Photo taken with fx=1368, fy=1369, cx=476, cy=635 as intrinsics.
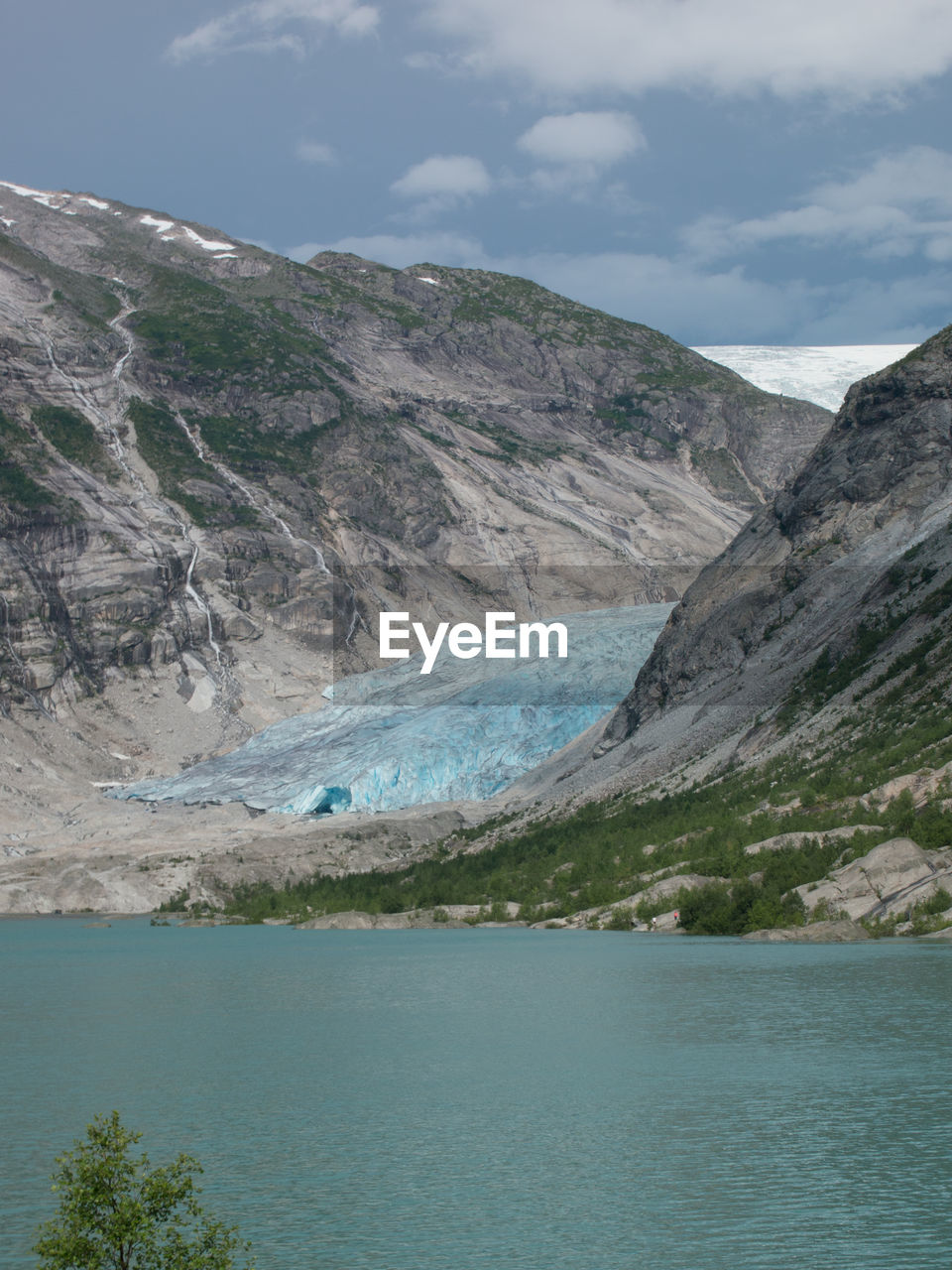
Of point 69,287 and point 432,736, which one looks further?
point 69,287

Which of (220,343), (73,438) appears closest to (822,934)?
(73,438)

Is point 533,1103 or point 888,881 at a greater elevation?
point 888,881

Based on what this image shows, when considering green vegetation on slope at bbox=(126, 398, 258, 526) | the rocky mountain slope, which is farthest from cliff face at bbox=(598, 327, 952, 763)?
green vegetation on slope at bbox=(126, 398, 258, 526)

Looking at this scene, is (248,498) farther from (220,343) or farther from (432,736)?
(432,736)

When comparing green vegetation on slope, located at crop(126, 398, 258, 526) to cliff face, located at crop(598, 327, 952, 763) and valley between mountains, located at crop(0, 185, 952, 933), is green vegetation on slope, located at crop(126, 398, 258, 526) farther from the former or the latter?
cliff face, located at crop(598, 327, 952, 763)

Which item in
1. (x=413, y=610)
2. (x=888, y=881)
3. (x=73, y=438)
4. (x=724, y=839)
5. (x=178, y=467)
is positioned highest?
(x=73, y=438)

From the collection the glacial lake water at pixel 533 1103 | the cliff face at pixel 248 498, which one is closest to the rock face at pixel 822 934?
the glacial lake water at pixel 533 1103

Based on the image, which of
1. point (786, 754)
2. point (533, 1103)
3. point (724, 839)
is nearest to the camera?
point (533, 1103)

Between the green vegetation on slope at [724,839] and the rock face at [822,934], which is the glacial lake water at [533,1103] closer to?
the rock face at [822,934]
